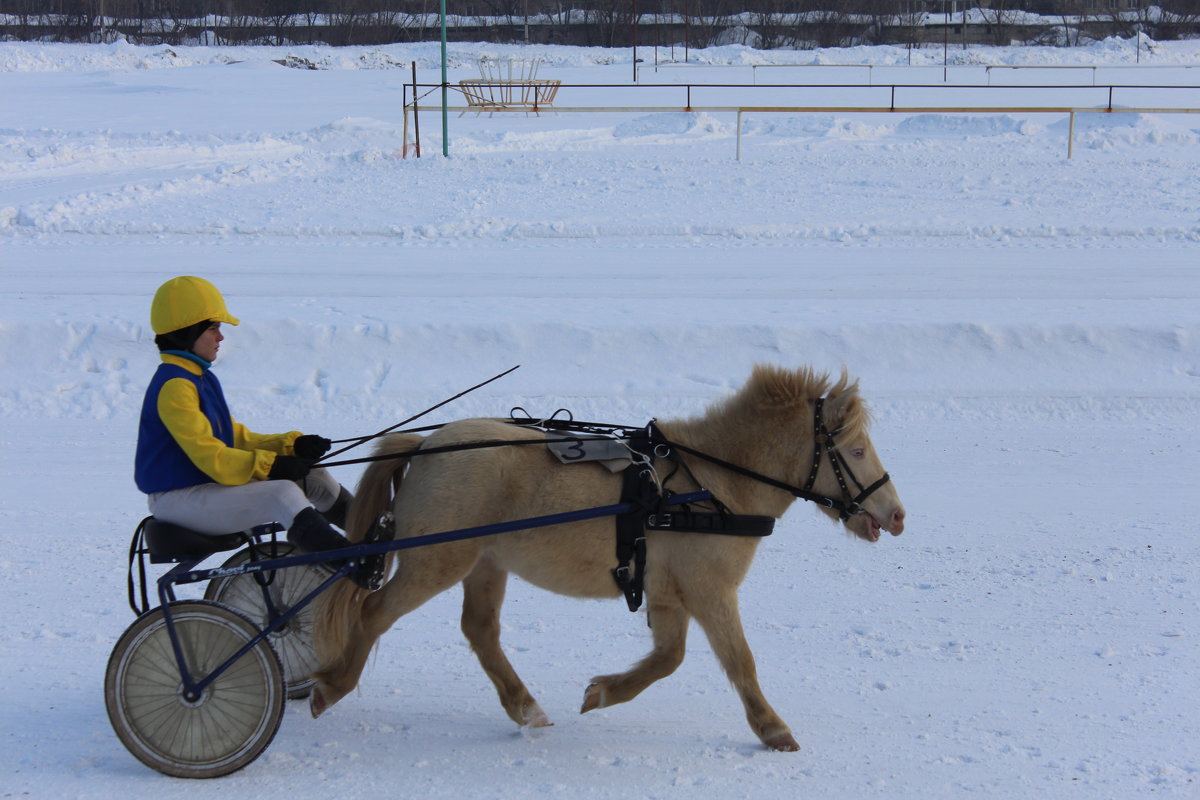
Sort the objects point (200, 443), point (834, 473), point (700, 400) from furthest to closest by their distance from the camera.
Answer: point (700, 400), point (834, 473), point (200, 443)

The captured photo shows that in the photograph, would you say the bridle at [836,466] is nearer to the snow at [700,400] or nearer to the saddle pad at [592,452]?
the saddle pad at [592,452]

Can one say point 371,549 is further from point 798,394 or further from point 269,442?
point 798,394

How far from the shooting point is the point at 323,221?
16.1m

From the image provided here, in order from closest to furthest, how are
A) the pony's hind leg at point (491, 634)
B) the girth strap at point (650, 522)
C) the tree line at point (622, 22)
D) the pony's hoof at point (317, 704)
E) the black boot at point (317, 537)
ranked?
1. the black boot at point (317, 537)
2. the girth strap at point (650, 522)
3. the pony's hoof at point (317, 704)
4. the pony's hind leg at point (491, 634)
5. the tree line at point (622, 22)

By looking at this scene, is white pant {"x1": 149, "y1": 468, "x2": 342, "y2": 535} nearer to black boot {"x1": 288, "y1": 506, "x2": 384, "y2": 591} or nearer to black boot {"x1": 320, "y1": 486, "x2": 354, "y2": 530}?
black boot {"x1": 288, "y1": 506, "x2": 384, "y2": 591}

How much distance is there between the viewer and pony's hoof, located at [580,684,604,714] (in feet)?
13.8

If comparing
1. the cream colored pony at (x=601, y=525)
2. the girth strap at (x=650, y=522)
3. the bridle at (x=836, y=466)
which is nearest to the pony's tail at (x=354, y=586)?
the cream colored pony at (x=601, y=525)

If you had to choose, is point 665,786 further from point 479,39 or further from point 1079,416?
point 479,39

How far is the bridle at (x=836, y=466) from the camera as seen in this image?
420 centimetres

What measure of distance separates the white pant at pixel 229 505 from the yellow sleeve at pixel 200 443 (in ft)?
0.24

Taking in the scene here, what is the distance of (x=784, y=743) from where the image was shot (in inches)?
162

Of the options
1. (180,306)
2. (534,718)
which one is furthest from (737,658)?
(180,306)

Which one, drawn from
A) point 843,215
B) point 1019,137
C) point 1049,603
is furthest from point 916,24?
point 1049,603

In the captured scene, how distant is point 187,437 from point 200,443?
53 mm
